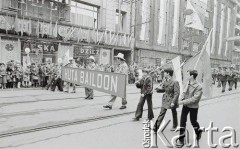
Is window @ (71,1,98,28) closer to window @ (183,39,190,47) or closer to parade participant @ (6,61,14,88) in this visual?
parade participant @ (6,61,14,88)

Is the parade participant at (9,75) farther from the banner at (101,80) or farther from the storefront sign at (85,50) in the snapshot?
the storefront sign at (85,50)

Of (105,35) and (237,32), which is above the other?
(237,32)

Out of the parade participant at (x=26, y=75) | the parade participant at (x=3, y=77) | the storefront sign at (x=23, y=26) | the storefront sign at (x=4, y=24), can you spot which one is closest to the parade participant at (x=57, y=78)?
the parade participant at (x=26, y=75)

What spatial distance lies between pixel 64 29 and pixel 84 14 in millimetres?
3917

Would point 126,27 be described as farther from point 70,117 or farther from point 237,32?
point 237,32

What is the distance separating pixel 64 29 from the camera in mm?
24391

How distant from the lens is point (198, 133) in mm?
6797

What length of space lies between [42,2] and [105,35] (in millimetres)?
7152

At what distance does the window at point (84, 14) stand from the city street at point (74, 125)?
15502 mm

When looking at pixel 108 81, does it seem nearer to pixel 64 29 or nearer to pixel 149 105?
pixel 149 105

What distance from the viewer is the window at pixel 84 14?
26445mm

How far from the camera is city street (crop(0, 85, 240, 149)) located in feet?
20.8

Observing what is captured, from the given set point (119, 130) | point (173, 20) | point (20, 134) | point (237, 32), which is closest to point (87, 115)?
point (119, 130)

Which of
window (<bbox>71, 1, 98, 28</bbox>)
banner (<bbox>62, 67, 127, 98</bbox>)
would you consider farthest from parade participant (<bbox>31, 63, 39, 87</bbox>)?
window (<bbox>71, 1, 98, 28</bbox>)
